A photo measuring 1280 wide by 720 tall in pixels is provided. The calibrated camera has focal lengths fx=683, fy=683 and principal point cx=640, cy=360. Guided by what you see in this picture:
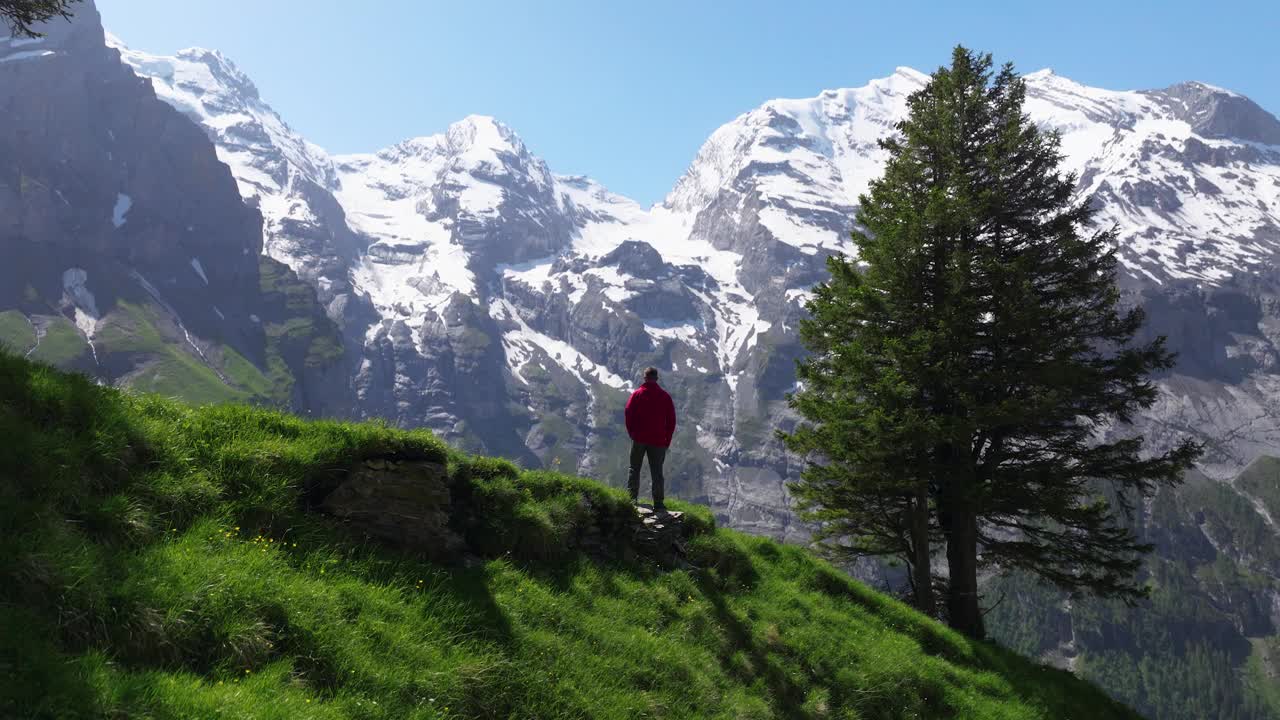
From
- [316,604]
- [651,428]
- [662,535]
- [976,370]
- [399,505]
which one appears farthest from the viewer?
[976,370]

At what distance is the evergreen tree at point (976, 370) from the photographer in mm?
16484

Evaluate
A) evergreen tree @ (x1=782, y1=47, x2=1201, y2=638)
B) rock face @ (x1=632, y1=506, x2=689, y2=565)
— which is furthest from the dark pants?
evergreen tree @ (x1=782, y1=47, x2=1201, y2=638)

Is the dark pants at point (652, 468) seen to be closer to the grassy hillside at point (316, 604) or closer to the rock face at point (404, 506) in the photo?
the grassy hillside at point (316, 604)

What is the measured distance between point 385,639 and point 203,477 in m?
2.71

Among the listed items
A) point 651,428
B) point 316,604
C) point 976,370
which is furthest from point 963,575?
point 316,604

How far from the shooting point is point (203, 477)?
7.22m

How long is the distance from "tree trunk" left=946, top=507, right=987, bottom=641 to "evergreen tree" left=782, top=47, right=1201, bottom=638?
0.05m

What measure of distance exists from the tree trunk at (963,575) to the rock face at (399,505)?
13.7 meters

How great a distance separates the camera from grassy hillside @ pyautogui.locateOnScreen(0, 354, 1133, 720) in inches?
198

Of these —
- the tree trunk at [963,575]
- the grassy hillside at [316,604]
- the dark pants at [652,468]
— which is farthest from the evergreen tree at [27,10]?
the tree trunk at [963,575]

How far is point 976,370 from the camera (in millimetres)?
16922

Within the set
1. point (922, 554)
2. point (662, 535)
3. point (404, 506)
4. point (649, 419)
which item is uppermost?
point (649, 419)

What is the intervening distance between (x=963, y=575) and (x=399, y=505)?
15060mm

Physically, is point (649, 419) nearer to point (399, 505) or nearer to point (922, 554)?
point (399, 505)
